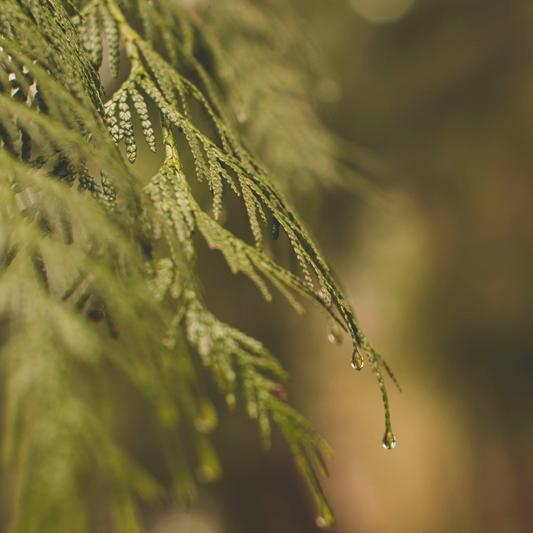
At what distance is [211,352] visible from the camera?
1.68 feet

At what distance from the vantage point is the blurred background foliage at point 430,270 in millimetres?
3047

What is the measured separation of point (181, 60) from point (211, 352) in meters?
0.82

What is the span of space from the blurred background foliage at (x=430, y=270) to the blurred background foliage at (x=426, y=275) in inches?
0.5

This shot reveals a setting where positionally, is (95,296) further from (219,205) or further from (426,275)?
(426,275)

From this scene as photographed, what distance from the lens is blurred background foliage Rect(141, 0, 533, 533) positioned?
305cm

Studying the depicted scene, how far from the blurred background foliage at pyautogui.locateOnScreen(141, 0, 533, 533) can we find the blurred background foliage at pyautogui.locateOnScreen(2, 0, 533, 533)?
0.04 ft

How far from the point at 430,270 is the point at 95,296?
3.67 m

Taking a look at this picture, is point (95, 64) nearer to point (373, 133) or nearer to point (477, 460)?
point (373, 133)

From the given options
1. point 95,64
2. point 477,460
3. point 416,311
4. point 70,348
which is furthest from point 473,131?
point 70,348

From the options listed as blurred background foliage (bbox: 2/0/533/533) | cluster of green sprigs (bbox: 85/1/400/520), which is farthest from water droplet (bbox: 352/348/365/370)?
blurred background foliage (bbox: 2/0/533/533)

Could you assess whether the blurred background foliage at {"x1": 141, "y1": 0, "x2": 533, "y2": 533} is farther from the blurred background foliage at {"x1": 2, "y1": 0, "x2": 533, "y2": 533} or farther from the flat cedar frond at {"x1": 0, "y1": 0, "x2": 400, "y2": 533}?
the flat cedar frond at {"x1": 0, "y1": 0, "x2": 400, "y2": 533}

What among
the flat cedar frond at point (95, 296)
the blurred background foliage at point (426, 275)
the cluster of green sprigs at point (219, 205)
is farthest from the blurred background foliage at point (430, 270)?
the flat cedar frond at point (95, 296)

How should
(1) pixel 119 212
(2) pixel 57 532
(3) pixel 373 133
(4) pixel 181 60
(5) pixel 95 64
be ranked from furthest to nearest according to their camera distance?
1. (3) pixel 373 133
2. (4) pixel 181 60
3. (5) pixel 95 64
4. (1) pixel 119 212
5. (2) pixel 57 532

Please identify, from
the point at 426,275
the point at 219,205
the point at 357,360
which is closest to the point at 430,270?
the point at 426,275
